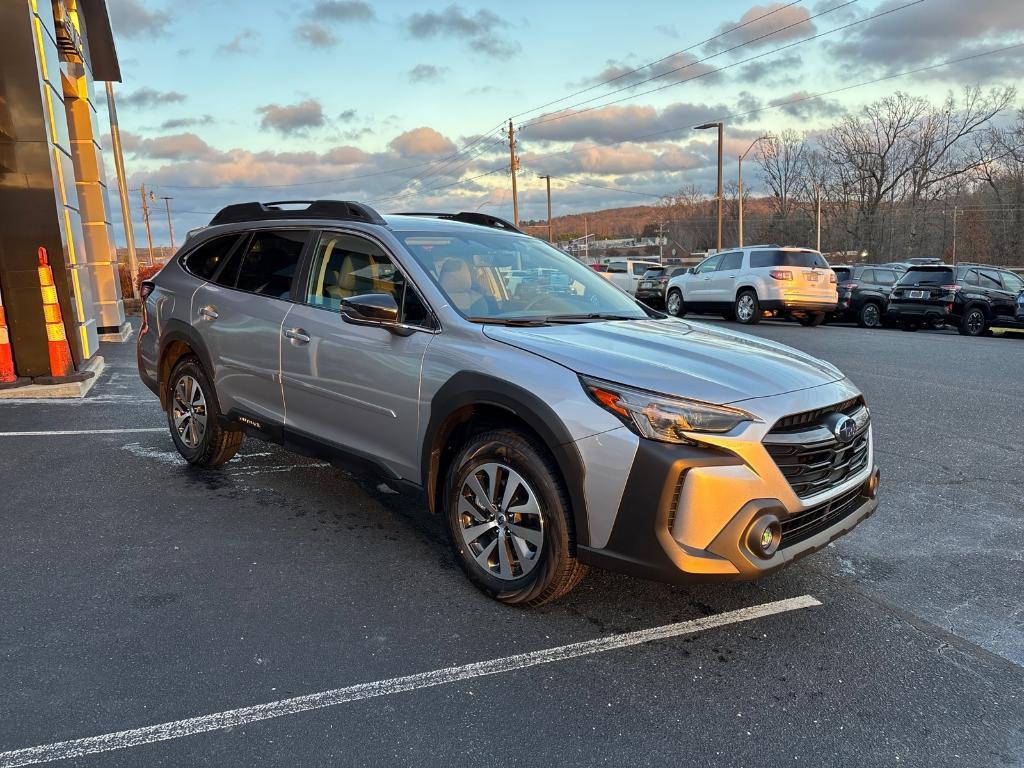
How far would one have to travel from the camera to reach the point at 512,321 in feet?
12.3

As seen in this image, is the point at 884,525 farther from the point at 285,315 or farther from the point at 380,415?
the point at 285,315

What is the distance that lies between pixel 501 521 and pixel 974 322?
17155mm

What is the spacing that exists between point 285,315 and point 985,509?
4503 millimetres

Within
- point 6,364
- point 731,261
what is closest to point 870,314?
point 731,261

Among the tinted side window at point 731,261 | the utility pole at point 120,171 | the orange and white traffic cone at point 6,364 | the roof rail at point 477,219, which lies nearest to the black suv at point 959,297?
the tinted side window at point 731,261

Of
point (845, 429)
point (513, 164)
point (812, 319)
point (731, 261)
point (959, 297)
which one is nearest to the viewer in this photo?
point (845, 429)

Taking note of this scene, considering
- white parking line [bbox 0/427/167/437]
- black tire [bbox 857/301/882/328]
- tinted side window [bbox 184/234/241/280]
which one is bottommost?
black tire [bbox 857/301/882/328]

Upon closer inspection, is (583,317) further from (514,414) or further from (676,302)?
(676,302)

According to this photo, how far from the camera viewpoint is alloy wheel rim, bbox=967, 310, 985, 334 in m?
16.7

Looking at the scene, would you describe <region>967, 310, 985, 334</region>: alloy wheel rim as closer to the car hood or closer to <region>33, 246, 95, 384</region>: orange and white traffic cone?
the car hood

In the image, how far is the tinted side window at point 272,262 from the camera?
465 cm

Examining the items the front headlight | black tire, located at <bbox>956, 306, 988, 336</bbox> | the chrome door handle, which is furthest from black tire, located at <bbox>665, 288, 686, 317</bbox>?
the front headlight

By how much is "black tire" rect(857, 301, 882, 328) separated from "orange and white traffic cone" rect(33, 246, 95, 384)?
1832 cm

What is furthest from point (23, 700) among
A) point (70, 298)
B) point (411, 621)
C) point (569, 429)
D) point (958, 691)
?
point (70, 298)
